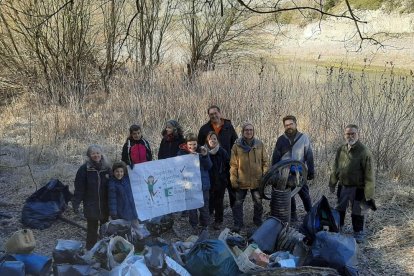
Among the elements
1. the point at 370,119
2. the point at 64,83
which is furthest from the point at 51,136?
the point at 370,119

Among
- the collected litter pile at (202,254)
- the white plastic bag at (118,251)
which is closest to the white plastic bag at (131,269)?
the collected litter pile at (202,254)

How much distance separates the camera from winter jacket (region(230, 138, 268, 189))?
575 cm

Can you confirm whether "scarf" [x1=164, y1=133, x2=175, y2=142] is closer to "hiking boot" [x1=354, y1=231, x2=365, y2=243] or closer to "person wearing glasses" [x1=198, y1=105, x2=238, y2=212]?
"person wearing glasses" [x1=198, y1=105, x2=238, y2=212]

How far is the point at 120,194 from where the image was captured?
17.7 ft

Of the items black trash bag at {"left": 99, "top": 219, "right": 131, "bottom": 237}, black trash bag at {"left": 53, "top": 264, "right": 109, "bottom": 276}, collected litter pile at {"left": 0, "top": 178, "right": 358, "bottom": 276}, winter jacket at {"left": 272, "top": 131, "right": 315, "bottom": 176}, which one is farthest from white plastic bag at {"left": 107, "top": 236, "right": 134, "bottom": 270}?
winter jacket at {"left": 272, "top": 131, "right": 315, "bottom": 176}

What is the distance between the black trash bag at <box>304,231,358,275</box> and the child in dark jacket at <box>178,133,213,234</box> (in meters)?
1.70

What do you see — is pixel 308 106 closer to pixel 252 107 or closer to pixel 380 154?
pixel 252 107

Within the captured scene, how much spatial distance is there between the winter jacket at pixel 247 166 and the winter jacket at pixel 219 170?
0.48 ft

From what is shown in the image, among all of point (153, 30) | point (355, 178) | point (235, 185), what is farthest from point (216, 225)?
point (153, 30)

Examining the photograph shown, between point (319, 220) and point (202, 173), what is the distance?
62.4 inches

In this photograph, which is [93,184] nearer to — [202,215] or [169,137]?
[169,137]

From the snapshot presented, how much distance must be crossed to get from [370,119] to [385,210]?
2080 millimetres

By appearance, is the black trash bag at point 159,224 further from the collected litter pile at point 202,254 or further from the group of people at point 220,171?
the collected litter pile at point 202,254

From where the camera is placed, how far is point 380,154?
816 cm
